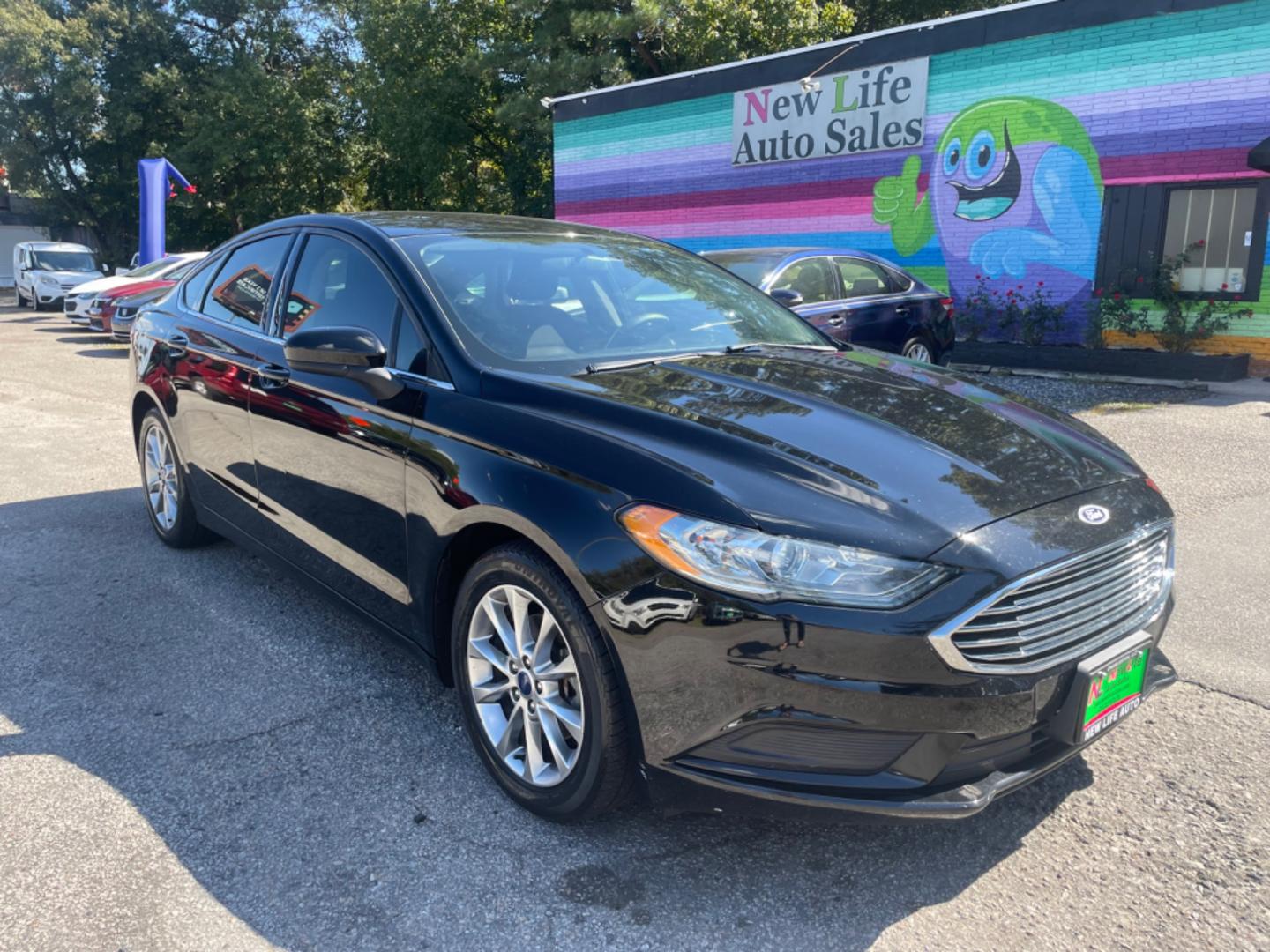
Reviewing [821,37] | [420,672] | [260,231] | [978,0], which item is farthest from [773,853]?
[978,0]

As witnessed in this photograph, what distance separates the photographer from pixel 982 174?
45.3 feet

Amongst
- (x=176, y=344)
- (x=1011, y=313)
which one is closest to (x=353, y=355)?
(x=176, y=344)

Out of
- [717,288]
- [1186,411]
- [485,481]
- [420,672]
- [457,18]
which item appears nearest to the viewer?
[485,481]

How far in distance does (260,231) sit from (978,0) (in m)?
24.7

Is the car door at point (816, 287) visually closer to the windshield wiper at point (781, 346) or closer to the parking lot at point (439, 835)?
the windshield wiper at point (781, 346)

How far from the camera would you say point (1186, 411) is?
905 cm

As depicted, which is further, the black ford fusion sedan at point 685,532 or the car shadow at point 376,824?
the car shadow at point 376,824

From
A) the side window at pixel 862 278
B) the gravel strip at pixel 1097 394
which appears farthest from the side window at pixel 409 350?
Result: the gravel strip at pixel 1097 394

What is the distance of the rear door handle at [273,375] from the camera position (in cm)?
379

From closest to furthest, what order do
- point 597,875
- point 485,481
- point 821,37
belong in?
point 597,875
point 485,481
point 821,37

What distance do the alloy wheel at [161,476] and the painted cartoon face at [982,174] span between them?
1185 cm

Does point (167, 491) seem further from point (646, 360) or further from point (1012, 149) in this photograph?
point (1012, 149)

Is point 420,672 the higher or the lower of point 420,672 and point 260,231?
the lower

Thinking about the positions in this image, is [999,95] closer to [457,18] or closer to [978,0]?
[978,0]
